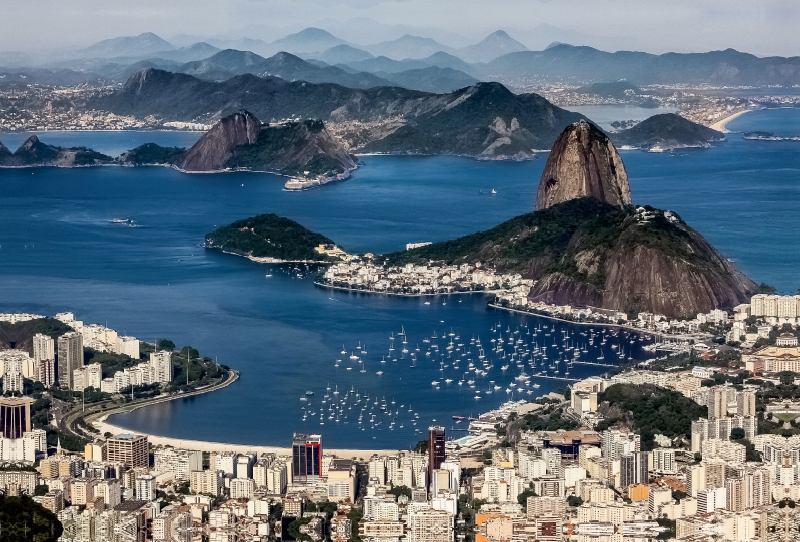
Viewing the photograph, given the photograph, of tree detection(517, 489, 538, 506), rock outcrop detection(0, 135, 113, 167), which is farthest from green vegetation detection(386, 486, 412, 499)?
rock outcrop detection(0, 135, 113, 167)

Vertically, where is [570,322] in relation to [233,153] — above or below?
below

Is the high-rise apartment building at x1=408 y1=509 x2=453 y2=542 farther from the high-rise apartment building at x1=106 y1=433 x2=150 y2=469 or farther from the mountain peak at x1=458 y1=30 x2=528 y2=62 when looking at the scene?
the mountain peak at x1=458 y1=30 x2=528 y2=62

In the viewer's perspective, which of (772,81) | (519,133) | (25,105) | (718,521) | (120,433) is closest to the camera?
(718,521)

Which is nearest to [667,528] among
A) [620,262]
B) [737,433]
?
[737,433]

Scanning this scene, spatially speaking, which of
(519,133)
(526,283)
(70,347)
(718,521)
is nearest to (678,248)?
(526,283)

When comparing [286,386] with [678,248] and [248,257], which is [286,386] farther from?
[248,257]

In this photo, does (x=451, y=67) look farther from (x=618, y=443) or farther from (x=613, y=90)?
(x=618, y=443)

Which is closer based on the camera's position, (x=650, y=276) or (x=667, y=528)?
(x=667, y=528)
